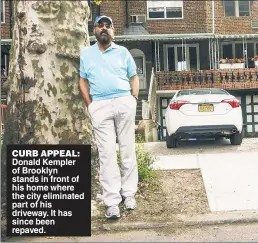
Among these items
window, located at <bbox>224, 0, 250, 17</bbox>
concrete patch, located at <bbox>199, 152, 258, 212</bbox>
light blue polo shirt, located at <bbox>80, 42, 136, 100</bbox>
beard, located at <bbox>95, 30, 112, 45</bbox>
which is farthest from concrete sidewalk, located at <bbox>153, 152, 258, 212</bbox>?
window, located at <bbox>224, 0, 250, 17</bbox>

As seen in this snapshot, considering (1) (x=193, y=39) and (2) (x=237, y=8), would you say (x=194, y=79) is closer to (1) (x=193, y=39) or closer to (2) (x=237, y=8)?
(1) (x=193, y=39)

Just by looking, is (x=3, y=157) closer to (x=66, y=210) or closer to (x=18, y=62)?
(x=18, y=62)

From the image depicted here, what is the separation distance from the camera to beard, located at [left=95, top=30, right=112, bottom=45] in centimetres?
420

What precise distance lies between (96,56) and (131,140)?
90 centimetres

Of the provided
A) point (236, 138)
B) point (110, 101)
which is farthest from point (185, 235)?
point (236, 138)

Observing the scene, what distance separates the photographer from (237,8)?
2389 cm

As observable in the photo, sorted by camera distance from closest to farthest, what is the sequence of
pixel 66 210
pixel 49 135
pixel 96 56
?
pixel 66 210 → pixel 96 56 → pixel 49 135

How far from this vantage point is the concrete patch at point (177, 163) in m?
6.56

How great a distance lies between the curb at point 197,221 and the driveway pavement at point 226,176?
0.18m

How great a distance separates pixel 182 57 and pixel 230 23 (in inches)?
123

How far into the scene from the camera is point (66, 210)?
3.59 metres

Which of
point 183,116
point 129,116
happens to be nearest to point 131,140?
point 129,116

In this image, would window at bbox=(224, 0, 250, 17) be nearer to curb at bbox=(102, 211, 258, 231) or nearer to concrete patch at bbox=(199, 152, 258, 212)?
concrete patch at bbox=(199, 152, 258, 212)

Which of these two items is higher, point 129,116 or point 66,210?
point 129,116
